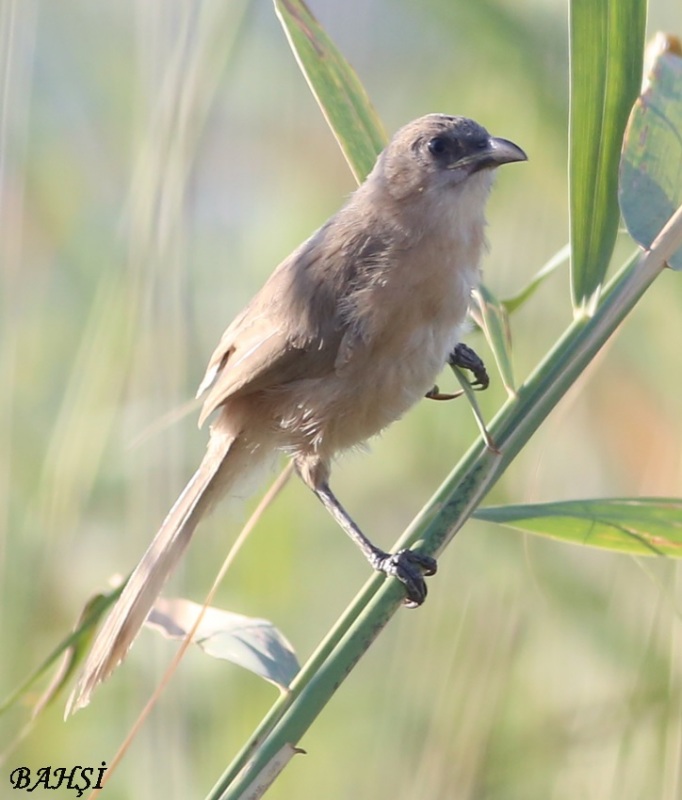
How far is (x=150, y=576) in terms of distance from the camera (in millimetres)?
1362

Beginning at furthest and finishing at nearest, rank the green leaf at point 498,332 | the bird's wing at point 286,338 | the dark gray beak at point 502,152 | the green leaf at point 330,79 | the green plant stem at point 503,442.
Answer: the bird's wing at point 286,338 → the dark gray beak at point 502,152 → the green leaf at point 330,79 → the green leaf at point 498,332 → the green plant stem at point 503,442

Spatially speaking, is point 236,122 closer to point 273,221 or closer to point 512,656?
point 273,221

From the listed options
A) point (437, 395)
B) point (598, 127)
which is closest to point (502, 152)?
point (598, 127)

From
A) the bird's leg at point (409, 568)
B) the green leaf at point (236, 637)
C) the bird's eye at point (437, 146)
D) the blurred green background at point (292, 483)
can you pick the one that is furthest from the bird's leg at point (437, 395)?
the green leaf at point (236, 637)

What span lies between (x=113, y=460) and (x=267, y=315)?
544mm

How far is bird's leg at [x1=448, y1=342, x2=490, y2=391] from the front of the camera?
5.31ft

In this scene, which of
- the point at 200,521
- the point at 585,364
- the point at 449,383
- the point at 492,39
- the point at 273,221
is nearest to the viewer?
the point at 585,364

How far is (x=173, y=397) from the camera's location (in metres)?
1.69

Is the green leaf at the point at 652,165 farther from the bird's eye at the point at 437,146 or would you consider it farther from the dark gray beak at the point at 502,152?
the bird's eye at the point at 437,146

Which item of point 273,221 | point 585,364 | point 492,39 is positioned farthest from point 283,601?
point 492,39

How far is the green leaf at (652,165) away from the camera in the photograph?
1133mm

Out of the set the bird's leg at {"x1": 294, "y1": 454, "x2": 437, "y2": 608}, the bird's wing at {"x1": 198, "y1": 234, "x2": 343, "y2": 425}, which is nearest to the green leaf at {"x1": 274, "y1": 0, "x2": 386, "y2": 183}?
the bird's wing at {"x1": 198, "y1": 234, "x2": 343, "y2": 425}

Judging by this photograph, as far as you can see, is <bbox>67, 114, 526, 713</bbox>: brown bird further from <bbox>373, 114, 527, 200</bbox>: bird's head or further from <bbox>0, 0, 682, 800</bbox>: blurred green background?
<bbox>0, 0, 682, 800</bbox>: blurred green background

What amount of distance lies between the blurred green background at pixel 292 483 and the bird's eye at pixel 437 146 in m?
0.20
